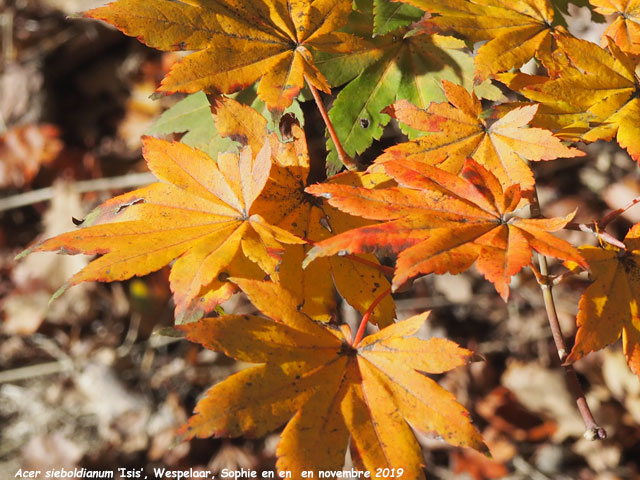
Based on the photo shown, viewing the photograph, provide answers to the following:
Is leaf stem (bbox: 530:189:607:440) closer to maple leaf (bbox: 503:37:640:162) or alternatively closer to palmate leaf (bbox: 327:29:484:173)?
maple leaf (bbox: 503:37:640:162)

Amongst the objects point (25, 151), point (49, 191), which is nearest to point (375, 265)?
point (49, 191)

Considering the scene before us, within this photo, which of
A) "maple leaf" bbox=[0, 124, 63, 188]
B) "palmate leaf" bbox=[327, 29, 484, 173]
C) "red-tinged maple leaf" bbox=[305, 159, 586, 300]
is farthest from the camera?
"maple leaf" bbox=[0, 124, 63, 188]

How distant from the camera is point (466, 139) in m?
0.90

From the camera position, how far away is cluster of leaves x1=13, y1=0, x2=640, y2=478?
0.80 meters

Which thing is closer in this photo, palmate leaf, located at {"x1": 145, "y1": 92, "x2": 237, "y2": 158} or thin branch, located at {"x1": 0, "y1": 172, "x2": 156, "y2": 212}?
palmate leaf, located at {"x1": 145, "y1": 92, "x2": 237, "y2": 158}

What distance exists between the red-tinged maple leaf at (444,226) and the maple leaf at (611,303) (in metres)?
0.12

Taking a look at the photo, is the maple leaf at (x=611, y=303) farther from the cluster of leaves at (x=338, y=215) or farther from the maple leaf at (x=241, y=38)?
the maple leaf at (x=241, y=38)

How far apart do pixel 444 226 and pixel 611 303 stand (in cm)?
30

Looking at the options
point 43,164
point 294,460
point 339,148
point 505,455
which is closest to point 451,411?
point 294,460

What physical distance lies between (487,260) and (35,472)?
7.19ft

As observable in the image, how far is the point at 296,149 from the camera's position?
3.16ft

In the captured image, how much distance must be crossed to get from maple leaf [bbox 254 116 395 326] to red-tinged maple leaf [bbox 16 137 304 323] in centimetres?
5

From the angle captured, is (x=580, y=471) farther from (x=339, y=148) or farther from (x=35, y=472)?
(x=35, y=472)

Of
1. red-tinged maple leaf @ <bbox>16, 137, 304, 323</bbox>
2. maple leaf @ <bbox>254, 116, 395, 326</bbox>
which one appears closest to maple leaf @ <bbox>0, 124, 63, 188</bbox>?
red-tinged maple leaf @ <bbox>16, 137, 304, 323</bbox>
